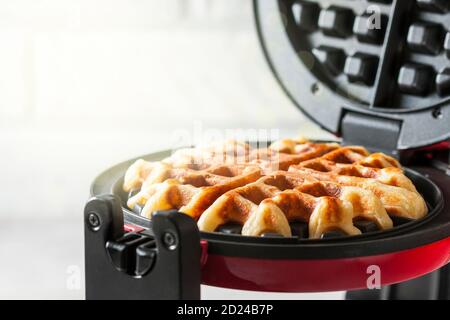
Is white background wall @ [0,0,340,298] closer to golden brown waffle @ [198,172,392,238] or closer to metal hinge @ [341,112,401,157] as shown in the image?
metal hinge @ [341,112,401,157]

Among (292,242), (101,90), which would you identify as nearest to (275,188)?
(292,242)

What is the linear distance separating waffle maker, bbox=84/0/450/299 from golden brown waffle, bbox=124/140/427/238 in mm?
33

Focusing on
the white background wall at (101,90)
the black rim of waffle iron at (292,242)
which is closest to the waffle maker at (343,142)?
the black rim of waffle iron at (292,242)

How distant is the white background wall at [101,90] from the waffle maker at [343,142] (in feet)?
4.68

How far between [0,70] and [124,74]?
537 millimetres

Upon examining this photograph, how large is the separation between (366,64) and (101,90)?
1857mm

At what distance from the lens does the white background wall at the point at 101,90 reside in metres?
3.00

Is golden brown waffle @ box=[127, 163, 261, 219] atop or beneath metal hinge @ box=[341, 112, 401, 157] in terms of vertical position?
beneath

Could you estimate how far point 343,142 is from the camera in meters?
1.56

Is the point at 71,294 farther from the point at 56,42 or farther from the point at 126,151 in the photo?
the point at 56,42

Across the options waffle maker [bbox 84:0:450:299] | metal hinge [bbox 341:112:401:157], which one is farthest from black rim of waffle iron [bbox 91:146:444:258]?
metal hinge [bbox 341:112:401:157]

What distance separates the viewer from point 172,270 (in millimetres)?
903

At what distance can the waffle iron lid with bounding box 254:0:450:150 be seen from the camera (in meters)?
1.41

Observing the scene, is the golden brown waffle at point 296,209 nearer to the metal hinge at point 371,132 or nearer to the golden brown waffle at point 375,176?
the golden brown waffle at point 375,176
